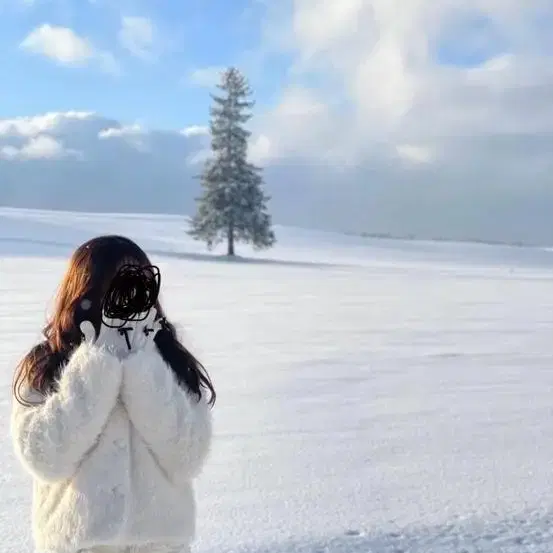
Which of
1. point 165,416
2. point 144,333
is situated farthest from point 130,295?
point 165,416

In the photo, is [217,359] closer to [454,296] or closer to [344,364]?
[344,364]

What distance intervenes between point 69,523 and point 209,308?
39.3 ft

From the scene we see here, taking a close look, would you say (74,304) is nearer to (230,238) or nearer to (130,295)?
(130,295)

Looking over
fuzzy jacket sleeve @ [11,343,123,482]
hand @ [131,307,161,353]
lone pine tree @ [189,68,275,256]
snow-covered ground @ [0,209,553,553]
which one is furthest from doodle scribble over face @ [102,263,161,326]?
lone pine tree @ [189,68,275,256]

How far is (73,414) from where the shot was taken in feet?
7.30

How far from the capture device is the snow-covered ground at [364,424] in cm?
423

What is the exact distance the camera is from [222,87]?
Answer: 38.2m

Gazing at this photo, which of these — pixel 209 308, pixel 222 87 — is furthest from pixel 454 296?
pixel 222 87

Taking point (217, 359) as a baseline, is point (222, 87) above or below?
above

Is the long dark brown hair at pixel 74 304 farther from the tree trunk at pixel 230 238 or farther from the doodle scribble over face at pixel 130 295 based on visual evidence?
the tree trunk at pixel 230 238

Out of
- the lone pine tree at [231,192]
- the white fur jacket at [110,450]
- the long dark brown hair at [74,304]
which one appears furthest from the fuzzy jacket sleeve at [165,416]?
the lone pine tree at [231,192]

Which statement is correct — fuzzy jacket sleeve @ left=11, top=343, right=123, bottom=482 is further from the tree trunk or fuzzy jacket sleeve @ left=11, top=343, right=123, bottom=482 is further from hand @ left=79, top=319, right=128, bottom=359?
the tree trunk

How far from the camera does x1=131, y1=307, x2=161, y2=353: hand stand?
2.31m

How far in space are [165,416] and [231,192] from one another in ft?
113
